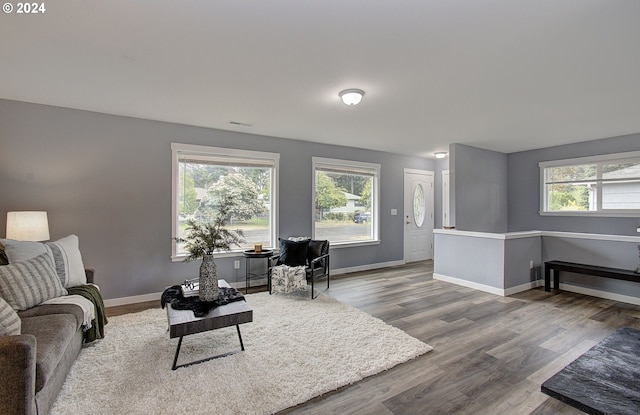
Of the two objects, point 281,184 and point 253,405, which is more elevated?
point 281,184

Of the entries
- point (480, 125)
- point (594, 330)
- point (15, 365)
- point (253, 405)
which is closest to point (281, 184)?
point (480, 125)

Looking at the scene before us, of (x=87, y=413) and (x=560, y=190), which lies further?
(x=560, y=190)

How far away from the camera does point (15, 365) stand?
1.43 metres

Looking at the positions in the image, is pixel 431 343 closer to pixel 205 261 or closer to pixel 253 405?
pixel 253 405

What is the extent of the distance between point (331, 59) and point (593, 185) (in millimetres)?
5584

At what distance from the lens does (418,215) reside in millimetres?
7023

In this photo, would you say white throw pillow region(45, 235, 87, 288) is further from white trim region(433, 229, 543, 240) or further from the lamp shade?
white trim region(433, 229, 543, 240)

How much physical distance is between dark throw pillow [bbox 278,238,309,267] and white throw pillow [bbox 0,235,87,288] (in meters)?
2.40

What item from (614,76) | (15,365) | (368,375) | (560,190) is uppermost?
(614,76)

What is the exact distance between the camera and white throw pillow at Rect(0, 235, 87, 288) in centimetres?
248

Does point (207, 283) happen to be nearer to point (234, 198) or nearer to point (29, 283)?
point (29, 283)

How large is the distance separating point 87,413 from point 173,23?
2.56 metres

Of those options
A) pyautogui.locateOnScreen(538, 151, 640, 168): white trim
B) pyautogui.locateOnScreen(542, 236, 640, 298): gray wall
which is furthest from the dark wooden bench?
pyautogui.locateOnScreen(538, 151, 640, 168): white trim

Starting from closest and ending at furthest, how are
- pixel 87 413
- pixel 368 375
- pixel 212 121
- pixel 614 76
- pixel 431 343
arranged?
pixel 87 413 → pixel 368 375 → pixel 614 76 → pixel 431 343 → pixel 212 121
